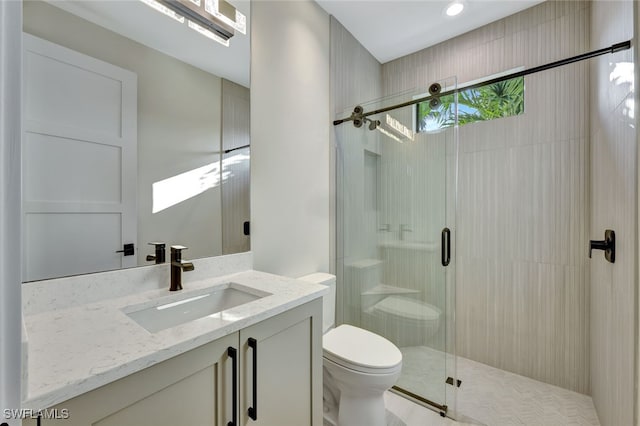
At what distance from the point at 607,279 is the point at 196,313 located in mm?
1931

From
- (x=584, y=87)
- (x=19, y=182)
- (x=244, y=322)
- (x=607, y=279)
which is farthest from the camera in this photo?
(x=584, y=87)

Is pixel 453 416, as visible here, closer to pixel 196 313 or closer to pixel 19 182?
pixel 196 313

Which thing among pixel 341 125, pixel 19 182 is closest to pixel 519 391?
pixel 341 125

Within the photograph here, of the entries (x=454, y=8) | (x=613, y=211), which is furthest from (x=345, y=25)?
(x=613, y=211)

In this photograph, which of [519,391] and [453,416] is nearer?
[453,416]

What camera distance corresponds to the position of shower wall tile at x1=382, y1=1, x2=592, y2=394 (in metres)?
1.84

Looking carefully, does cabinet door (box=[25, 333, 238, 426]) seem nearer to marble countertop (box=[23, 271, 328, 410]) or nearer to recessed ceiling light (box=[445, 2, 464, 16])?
marble countertop (box=[23, 271, 328, 410])

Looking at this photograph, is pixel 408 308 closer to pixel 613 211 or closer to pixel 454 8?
pixel 613 211

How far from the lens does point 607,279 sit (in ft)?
4.42

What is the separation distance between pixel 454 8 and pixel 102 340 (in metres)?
2.68

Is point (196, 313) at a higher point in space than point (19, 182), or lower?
lower

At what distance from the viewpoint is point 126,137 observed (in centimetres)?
109

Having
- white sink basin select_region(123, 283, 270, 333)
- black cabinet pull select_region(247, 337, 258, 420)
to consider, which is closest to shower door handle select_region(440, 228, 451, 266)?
white sink basin select_region(123, 283, 270, 333)

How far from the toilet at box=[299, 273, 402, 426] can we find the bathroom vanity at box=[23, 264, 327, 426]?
0.29 meters
